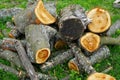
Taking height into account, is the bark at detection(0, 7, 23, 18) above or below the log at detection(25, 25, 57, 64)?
below

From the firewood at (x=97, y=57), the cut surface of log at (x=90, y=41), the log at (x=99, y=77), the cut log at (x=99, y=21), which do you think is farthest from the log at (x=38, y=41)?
the log at (x=99, y=77)

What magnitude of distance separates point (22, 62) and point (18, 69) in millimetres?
232

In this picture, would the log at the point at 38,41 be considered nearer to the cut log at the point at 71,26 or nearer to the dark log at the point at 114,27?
the cut log at the point at 71,26

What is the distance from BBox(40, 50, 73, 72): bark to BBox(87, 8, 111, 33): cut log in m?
0.80

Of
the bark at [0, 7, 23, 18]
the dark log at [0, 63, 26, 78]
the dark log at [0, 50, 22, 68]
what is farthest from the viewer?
the bark at [0, 7, 23, 18]

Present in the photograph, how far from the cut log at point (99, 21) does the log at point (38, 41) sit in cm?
91

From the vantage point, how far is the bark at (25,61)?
25.7ft

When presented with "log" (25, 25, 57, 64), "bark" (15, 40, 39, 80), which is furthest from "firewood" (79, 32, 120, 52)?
"bark" (15, 40, 39, 80)

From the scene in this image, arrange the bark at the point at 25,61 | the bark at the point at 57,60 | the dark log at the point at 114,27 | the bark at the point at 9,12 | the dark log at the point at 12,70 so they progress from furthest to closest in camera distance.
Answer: the bark at the point at 9,12
the dark log at the point at 114,27
the bark at the point at 57,60
the dark log at the point at 12,70
the bark at the point at 25,61

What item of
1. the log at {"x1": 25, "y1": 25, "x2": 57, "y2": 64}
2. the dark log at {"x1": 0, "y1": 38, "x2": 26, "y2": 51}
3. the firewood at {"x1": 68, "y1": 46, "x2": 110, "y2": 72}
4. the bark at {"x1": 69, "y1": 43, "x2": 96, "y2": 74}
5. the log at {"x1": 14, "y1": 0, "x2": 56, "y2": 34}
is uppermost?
the log at {"x1": 14, "y1": 0, "x2": 56, "y2": 34}

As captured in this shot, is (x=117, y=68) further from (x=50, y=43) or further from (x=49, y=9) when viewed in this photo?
(x=49, y=9)

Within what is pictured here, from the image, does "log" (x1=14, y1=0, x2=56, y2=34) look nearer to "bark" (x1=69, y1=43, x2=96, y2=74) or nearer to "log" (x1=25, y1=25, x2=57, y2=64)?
"log" (x1=25, y1=25, x2=57, y2=64)

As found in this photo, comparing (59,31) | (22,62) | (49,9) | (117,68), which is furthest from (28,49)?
(117,68)

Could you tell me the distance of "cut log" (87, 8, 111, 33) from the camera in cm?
864
